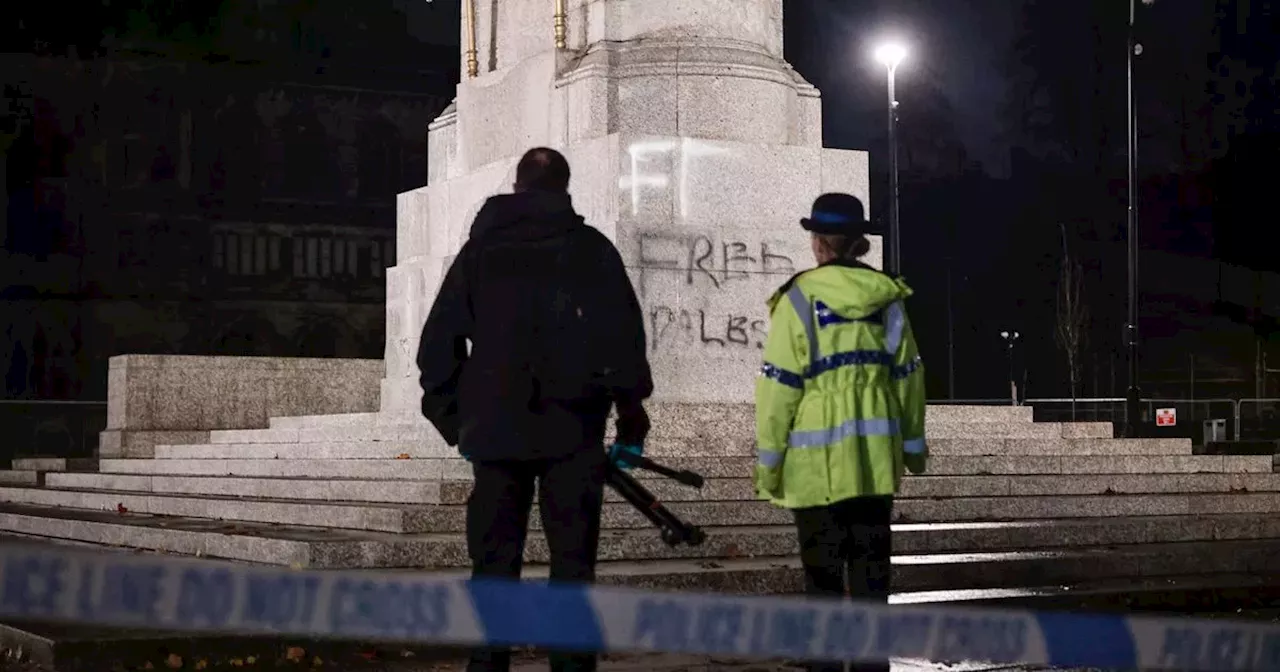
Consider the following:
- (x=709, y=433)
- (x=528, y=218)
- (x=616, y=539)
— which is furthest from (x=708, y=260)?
(x=528, y=218)

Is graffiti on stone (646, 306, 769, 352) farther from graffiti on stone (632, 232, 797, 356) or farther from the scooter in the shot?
the scooter

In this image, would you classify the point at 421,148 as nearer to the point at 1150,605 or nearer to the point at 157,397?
the point at 157,397

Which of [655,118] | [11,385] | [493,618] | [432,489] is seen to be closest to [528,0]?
[655,118]

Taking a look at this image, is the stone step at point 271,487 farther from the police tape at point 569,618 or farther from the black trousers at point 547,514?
the police tape at point 569,618

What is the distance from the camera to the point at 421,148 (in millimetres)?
59188

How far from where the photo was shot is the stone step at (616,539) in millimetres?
10414

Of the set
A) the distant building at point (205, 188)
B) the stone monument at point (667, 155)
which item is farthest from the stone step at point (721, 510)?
the distant building at point (205, 188)

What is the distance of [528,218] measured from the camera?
21.5 feet

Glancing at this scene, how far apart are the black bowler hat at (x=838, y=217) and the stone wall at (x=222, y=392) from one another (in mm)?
15331

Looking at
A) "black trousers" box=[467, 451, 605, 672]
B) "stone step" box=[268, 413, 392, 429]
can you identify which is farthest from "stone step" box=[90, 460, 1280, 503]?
"black trousers" box=[467, 451, 605, 672]

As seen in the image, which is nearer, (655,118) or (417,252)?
(655,118)

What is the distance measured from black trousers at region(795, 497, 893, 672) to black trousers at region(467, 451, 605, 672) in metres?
0.75

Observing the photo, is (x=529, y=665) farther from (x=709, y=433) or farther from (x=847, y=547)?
(x=709, y=433)

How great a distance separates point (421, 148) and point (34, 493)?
1595 inches
